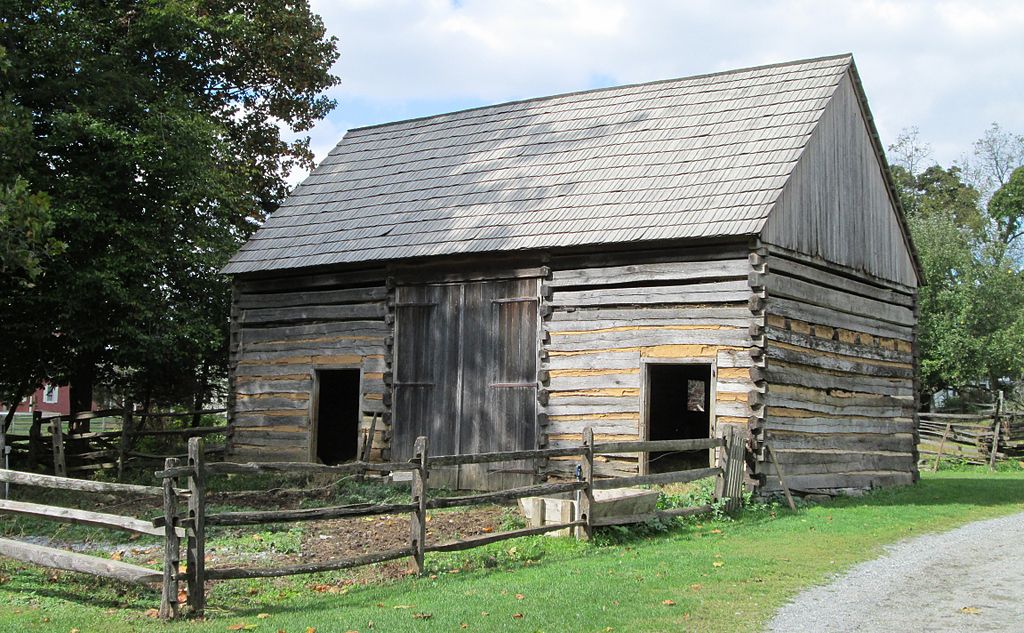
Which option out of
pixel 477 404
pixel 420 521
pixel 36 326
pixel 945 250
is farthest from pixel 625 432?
pixel 945 250

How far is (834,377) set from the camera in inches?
642

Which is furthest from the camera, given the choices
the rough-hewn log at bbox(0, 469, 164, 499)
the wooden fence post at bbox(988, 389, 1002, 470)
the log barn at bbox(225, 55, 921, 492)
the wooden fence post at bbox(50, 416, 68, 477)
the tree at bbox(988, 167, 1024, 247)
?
the tree at bbox(988, 167, 1024, 247)

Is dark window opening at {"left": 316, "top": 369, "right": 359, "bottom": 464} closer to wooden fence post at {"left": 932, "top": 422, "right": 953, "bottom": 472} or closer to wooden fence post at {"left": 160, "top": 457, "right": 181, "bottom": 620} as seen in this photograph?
wooden fence post at {"left": 932, "top": 422, "right": 953, "bottom": 472}

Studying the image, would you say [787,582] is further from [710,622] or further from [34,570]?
[34,570]

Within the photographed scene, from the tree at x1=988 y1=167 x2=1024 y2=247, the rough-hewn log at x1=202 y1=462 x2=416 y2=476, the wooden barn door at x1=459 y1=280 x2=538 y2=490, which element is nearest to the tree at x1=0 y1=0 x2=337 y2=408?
the wooden barn door at x1=459 y1=280 x2=538 y2=490

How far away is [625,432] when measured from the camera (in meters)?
15.0

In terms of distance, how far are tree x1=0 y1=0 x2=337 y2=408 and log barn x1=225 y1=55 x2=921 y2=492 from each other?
5.69ft

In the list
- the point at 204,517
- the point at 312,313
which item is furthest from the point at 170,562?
the point at 312,313

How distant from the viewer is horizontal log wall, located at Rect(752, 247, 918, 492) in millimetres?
14625

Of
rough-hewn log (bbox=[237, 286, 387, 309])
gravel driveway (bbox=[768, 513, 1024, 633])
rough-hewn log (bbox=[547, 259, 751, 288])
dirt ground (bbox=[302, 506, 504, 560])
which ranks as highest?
rough-hewn log (bbox=[547, 259, 751, 288])

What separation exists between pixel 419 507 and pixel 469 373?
7.00m

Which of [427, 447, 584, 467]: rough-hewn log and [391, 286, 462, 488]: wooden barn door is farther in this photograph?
[391, 286, 462, 488]: wooden barn door

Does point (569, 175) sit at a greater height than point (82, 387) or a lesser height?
greater

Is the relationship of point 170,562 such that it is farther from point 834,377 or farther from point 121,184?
point 121,184
